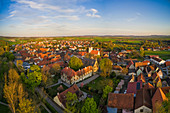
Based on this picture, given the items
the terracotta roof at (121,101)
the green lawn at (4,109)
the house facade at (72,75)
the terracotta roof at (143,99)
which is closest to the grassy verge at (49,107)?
the green lawn at (4,109)

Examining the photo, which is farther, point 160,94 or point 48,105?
point 48,105

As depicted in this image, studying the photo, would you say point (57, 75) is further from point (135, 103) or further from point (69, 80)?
point (135, 103)

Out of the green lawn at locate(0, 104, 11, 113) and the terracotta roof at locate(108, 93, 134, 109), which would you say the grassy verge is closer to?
the green lawn at locate(0, 104, 11, 113)

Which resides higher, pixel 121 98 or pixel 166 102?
pixel 166 102

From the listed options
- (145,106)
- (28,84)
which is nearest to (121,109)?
(145,106)

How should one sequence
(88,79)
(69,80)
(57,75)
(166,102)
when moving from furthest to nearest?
(57,75) < (88,79) < (69,80) < (166,102)

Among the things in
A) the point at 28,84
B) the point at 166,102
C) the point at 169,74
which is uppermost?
the point at 166,102

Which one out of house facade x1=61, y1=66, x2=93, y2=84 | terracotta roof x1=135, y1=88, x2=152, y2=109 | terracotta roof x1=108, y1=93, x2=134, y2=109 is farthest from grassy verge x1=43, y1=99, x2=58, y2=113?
terracotta roof x1=135, y1=88, x2=152, y2=109

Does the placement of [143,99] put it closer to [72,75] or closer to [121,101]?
[121,101]

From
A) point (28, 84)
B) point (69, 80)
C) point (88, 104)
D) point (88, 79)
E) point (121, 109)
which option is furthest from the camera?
point (88, 79)
